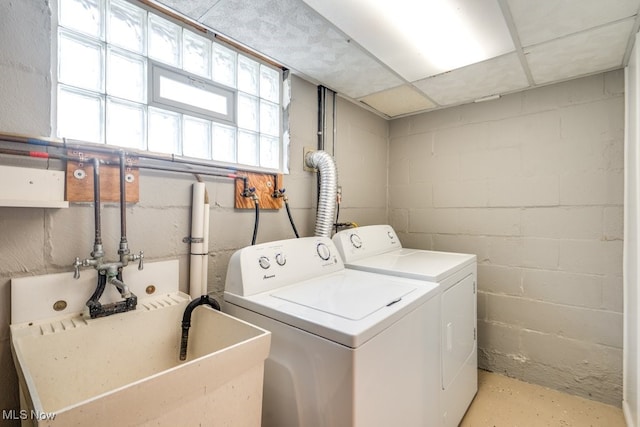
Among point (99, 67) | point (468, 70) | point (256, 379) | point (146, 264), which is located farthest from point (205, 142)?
point (468, 70)

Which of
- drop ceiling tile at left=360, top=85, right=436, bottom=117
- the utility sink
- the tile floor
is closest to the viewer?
the utility sink

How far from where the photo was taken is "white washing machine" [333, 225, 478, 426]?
54.1 inches

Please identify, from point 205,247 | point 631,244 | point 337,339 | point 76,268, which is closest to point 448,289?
point 337,339

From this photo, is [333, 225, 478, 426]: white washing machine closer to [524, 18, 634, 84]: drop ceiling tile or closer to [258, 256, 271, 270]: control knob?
[258, 256, 271, 270]: control knob

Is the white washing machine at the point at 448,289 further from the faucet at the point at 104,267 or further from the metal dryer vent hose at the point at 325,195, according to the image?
the faucet at the point at 104,267

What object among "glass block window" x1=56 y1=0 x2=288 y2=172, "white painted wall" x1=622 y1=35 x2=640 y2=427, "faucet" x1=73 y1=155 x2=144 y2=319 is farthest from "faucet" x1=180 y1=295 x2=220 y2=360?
"white painted wall" x1=622 y1=35 x2=640 y2=427

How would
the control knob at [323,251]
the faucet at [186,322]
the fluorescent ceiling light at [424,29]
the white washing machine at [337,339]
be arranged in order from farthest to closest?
the control knob at [323,251]
the fluorescent ceiling light at [424,29]
the faucet at [186,322]
the white washing machine at [337,339]

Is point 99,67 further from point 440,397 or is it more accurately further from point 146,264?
point 440,397

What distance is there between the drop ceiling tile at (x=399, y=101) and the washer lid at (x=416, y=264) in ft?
3.76

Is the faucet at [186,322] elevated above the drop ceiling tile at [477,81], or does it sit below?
below

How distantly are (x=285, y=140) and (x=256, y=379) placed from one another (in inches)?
51.1

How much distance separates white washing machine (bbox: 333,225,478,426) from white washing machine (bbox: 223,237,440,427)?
111 mm

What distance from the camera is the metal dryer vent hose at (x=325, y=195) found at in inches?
68.2

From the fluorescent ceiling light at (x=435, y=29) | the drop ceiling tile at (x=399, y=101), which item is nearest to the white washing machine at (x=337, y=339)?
the fluorescent ceiling light at (x=435, y=29)
